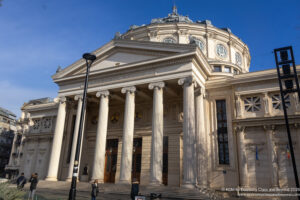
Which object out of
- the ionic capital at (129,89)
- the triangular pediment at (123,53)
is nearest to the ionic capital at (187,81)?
the triangular pediment at (123,53)

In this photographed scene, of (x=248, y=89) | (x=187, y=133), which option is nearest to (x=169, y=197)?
(x=187, y=133)

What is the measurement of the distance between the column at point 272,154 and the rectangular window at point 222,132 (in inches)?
136

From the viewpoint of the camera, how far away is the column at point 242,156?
20667 mm

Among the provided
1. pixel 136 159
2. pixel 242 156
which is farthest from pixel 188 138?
pixel 136 159

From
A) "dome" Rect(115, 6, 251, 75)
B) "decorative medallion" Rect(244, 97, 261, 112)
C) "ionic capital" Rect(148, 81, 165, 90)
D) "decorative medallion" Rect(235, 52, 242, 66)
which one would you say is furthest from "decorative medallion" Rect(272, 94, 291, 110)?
"decorative medallion" Rect(235, 52, 242, 66)

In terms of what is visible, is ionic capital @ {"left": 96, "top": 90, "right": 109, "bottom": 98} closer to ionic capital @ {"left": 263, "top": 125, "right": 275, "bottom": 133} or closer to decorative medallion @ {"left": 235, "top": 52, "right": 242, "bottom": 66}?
ionic capital @ {"left": 263, "top": 125, "right": 275, "bottom": 133}

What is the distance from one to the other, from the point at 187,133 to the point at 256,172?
23.5ft

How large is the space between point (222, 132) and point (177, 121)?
14.3 feet

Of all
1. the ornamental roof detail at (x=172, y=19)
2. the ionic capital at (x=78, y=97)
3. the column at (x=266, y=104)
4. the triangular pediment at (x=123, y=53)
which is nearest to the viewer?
the column at (x=266, y=104)

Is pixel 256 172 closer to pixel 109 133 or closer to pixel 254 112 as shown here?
pixel 254 112

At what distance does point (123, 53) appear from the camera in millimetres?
24547

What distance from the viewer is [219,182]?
21.5 metres

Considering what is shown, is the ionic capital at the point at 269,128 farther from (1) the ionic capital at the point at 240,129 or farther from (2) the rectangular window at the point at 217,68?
(2) the rectangular window at the point at 217,68

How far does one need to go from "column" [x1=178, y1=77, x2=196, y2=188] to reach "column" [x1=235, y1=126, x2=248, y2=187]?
490cm
